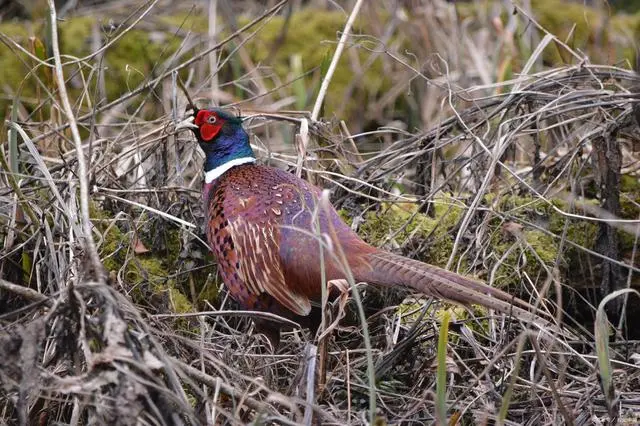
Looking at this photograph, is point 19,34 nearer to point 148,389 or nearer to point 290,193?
point 290,193

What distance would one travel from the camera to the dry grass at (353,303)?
7.53ft

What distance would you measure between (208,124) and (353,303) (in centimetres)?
80

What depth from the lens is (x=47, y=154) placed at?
3.96 m

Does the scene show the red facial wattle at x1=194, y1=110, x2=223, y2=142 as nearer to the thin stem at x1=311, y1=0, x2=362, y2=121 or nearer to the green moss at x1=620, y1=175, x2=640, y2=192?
the thin stem at x1=311, y1=0, x2=362, y2=121

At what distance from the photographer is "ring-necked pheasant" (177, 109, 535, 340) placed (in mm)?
2902

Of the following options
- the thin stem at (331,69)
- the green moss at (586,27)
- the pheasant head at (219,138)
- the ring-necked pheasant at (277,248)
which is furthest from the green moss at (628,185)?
the green moss at (586,27)

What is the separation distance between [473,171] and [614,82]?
23.5 inches

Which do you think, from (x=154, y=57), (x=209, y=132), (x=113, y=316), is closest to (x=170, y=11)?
(x=154, y=57)

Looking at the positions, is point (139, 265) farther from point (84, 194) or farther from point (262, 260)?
point (84, 194)

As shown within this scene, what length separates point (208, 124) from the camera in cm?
352

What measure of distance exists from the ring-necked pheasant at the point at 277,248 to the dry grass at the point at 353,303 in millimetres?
152

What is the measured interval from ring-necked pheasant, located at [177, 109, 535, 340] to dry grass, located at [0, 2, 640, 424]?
152 millimetres

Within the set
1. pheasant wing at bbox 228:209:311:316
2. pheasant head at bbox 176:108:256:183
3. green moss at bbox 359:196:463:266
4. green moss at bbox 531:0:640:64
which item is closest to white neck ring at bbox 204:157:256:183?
pheasant head at bbox 176:108:256:183

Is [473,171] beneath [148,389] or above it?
beneath
